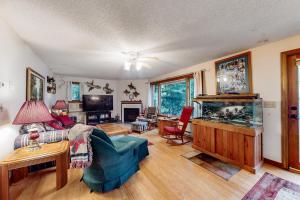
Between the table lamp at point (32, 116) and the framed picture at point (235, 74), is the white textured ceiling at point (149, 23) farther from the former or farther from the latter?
the table lamp at point (32, 116)

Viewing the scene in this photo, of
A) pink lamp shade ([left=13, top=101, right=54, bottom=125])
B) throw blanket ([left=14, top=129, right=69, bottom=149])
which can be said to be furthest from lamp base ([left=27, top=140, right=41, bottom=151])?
pink lamp shade ([left=13, top=101, right=54, bottom=125])

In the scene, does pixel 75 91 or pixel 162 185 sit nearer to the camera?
pixel 162 185

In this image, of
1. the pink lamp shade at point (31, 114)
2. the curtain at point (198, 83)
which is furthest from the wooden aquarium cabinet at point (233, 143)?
the pink lamp shade at point (31, 114)

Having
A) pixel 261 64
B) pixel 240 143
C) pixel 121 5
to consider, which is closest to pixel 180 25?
pixel 121 5

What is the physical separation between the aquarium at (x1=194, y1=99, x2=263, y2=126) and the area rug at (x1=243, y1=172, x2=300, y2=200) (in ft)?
3.06

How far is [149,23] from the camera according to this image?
1.85 meters

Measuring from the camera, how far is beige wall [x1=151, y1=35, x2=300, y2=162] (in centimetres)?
251

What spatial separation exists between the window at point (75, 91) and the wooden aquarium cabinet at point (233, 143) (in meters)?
5.41

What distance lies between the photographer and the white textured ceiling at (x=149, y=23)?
151 centimetres

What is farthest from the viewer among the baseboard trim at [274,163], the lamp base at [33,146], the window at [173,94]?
the window at [173,94]

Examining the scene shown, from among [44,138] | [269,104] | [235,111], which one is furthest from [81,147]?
[269,104]

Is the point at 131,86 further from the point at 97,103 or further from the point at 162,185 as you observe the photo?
the point at 162,185

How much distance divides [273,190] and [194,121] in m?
1.81

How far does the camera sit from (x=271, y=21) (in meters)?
1.85
